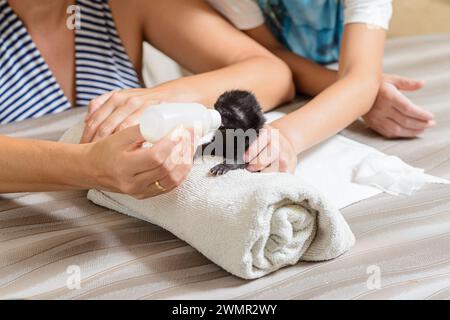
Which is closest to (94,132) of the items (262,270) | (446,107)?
(262,270)

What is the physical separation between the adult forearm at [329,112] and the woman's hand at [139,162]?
323 mm

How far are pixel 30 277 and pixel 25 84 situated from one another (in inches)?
20.4

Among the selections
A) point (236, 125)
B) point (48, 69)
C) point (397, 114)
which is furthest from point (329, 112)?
point (48, 69)

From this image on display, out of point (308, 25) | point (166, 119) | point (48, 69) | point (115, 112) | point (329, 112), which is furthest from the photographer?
point (308, 25)

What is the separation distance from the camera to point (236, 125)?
0.81m

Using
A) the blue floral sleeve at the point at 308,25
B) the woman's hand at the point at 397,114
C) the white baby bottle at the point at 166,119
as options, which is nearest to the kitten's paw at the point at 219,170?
the white baby bottle at the point at 166,119

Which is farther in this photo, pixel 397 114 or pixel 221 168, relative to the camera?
pixel 397 114

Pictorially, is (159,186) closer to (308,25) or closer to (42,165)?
(42,165)

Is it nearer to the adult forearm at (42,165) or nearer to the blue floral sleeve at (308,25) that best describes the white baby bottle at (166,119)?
the adult forearm at (42,165)

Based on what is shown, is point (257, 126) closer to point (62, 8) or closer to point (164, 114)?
point (164, 114)

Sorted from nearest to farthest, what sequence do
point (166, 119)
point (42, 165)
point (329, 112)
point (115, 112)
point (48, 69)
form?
point (166, 119)
point (42, 165)
point (115, 112)
point (329, 112)
point (48, 69)

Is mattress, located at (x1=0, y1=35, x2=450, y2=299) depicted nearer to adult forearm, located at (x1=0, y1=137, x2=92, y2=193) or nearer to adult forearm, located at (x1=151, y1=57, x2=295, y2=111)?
adult forearm, located at (x1=0, y1=137, x2=92, y2=193)

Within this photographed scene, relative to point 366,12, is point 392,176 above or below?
below

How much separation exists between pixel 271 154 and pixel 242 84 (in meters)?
0.25
